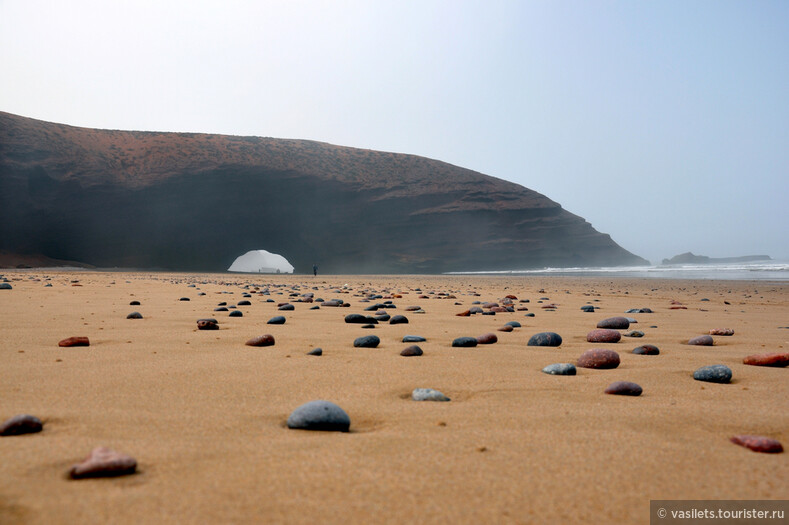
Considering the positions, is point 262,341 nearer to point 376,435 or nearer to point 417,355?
point 417,355

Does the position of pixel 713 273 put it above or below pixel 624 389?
above

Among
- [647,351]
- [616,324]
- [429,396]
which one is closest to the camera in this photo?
[429,396]

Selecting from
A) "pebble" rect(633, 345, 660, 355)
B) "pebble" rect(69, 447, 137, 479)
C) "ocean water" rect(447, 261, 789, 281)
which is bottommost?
"pebble" rect(633, 345, 660, 355)

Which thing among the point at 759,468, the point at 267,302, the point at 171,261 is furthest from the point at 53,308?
the point at 171,261

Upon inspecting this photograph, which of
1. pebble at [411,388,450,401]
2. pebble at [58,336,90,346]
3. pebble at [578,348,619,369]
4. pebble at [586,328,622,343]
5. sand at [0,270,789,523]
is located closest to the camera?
sand at [0,270,789,523]

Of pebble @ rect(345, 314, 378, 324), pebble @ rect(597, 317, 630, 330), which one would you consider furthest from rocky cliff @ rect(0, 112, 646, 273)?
pebble @ rect(597, 317, 630, 330)

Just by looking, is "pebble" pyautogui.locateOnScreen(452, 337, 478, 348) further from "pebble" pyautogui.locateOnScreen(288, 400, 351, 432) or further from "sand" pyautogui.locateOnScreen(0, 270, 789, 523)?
"pebble" pyautogui.locateOnScreen(288, 400, 351, 432)

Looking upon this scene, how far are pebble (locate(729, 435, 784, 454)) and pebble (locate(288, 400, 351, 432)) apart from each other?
1.22 m

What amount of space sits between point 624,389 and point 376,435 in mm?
1223

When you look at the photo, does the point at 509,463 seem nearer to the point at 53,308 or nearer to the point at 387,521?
the point at 387,521

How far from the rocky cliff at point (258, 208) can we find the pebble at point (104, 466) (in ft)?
148

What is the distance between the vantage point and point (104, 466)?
127 centimetres

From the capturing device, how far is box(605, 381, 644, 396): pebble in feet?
7.55

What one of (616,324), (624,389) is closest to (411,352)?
(624,389)
